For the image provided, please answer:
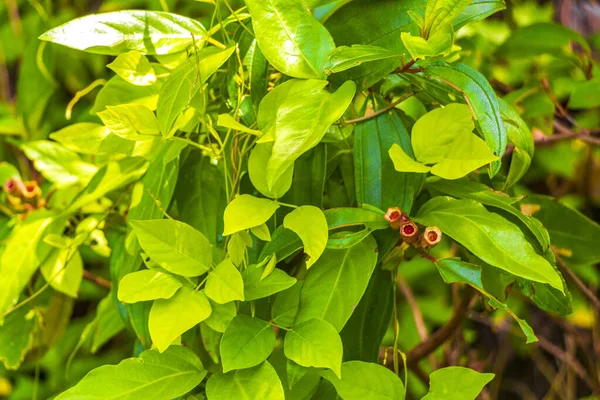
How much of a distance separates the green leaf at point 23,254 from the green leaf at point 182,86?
0.26 m

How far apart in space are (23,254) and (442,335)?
48 cm

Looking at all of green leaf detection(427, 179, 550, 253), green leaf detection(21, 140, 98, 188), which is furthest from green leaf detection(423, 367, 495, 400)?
green leaf detection(21, 140, 98, 188)

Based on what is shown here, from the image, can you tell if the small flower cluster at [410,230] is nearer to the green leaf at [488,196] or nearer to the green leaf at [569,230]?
the green leaf at [488,196]

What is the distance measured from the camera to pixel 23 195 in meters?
0.73

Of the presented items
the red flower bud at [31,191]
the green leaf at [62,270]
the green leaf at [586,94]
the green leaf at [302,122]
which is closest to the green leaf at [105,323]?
the green leaf at [62,270]

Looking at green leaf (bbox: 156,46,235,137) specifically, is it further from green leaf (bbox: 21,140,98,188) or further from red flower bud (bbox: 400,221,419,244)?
green leaf (bbox: 21,140,98,188)

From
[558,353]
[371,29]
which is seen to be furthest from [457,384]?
[558,353]

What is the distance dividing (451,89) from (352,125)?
0.09m

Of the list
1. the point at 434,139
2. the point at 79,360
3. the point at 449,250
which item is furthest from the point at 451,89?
the point at 79,360

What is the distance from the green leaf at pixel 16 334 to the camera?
0.68 m

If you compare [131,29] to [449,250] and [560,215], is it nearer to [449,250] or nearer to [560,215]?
[560,215]

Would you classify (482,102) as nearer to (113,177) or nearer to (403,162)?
(403,162)

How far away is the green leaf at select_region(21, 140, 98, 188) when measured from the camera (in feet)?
2.37

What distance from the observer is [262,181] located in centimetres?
47
